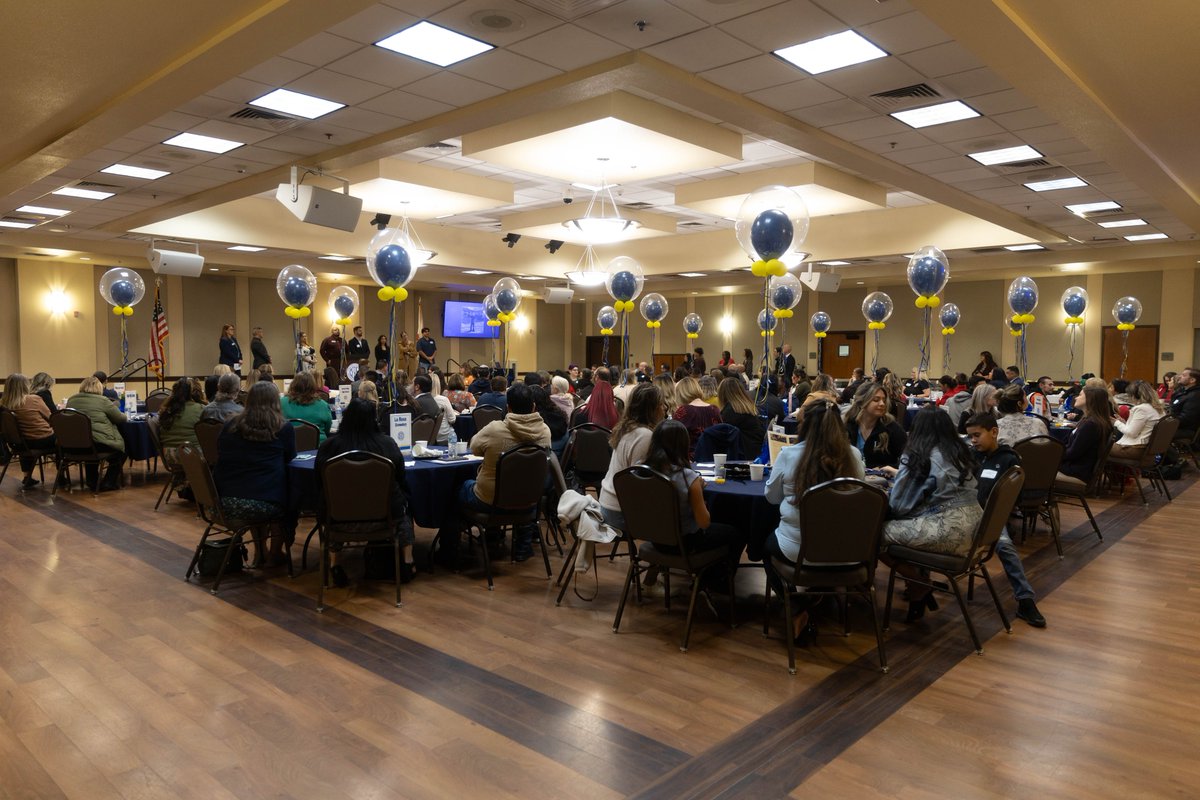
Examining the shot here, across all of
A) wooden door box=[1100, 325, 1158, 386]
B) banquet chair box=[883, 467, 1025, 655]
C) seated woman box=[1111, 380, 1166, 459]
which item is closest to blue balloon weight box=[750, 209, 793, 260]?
banquet chair box=[883, 467, 1025, 655]

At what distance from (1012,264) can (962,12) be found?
1217 centimetres

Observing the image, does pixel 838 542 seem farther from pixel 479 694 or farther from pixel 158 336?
pixel 158 336

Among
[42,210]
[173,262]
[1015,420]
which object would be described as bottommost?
[1015,420]

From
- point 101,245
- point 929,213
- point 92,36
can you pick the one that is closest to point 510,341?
point 101,245

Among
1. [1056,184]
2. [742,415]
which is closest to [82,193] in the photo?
[742,415]

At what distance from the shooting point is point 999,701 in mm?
3410

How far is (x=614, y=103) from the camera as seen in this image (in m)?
6.45

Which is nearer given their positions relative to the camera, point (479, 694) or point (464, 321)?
point (479, 694)

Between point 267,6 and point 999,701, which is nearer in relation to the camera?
point 999,701

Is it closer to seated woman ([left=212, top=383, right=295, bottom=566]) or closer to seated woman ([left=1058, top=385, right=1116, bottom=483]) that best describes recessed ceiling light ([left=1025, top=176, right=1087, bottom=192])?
seated woman ([left=1058, top=385, right=1116, bottom=483])

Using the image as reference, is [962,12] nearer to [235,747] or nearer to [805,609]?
[805,609]

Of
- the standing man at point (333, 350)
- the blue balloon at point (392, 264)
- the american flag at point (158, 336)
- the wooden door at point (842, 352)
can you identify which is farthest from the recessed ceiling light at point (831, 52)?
the wooden door at point (842, 352)

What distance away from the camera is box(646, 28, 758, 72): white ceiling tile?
4590 millimetres

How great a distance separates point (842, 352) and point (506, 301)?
1076cm
